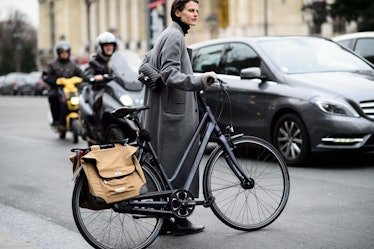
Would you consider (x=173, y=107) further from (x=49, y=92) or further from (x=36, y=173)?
(x=49, y=92)

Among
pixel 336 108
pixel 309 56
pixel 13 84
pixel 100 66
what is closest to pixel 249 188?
pixel 336 108

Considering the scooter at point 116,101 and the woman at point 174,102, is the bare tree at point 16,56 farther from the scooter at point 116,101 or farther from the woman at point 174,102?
the woman at point 174,102

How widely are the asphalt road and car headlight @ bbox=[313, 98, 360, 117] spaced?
26.5 inches

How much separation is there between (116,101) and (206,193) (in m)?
5.69

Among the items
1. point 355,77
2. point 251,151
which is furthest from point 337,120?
point 251,151

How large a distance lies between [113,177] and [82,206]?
300mm

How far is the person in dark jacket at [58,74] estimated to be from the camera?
1465 centimetres

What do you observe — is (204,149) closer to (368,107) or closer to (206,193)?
(206,193)

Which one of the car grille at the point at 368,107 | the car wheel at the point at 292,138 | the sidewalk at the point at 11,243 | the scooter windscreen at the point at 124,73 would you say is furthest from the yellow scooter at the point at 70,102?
the sidewalk at the point at 11,243

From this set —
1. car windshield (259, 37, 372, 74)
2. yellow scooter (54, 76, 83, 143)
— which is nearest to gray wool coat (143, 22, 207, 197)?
car windshield (259, 37, 372, 74)

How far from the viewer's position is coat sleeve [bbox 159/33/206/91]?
18.1 feet

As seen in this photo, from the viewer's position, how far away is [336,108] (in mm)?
9273

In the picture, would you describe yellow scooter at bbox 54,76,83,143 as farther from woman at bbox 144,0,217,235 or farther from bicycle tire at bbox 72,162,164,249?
bicycle tire at bbox 72,162,164,249

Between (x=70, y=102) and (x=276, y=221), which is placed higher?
(x=70, y=102)
